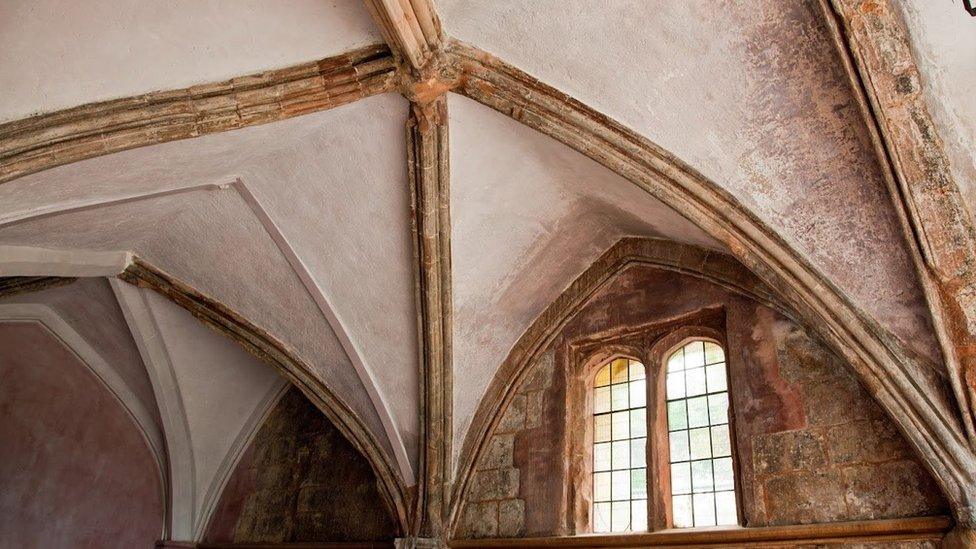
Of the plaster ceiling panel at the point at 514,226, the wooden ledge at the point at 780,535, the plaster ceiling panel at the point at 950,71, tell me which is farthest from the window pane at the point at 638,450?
the plaster ceiling panel at the point at 950,71

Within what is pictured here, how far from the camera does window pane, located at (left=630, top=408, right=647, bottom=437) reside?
574 centimetres

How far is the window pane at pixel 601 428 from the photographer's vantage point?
19.7 ft

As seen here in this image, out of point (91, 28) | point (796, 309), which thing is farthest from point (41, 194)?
point (796, 309)

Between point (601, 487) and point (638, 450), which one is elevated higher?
point (638, 450)

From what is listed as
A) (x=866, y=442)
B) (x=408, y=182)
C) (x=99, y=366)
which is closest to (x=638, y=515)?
(x=866, y=442)

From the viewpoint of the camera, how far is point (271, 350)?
704 centimetres

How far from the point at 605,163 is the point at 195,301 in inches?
160

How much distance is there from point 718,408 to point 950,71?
2.59m

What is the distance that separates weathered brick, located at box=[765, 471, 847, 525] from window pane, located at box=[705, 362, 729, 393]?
860mm

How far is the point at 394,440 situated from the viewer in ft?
21.7

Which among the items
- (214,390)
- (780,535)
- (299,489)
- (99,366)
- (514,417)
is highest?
(99,366)

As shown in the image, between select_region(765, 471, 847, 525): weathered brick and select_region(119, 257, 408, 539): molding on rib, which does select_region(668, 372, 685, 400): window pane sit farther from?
select_region(119, 257, 408, 539): molding on rib

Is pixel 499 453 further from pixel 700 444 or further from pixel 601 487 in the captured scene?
pixel 700 444

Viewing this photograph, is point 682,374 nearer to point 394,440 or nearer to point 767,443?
point 767,443
